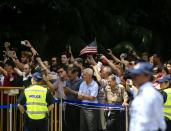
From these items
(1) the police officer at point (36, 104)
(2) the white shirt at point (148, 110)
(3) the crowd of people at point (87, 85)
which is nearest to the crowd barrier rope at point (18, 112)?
(3) the crowd of people at point (87, 85)

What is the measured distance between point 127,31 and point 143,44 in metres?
0.82

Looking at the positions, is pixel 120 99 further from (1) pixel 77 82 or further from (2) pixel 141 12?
(2) pixel 141 12

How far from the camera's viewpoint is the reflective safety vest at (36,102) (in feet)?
49.5

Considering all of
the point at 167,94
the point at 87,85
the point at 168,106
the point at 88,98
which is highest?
the point at 87,85

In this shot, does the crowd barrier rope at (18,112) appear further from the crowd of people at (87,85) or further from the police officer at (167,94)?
the police officer at (167,94)

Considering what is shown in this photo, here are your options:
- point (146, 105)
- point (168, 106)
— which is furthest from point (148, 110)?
point (168, 106)

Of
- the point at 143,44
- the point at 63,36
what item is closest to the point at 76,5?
the point at 63,36

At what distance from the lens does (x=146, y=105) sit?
963 cm

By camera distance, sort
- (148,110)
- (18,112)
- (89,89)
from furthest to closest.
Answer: (18,112) → (89,89) → (148,110)

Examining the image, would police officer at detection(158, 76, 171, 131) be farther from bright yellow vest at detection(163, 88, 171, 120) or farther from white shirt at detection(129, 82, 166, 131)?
white shirt at detection(129, 82, 166, 131)

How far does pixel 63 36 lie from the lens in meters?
26.0

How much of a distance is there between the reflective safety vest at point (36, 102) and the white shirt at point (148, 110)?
558 cm

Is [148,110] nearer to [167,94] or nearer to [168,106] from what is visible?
[167,94]

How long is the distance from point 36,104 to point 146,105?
5.95m
